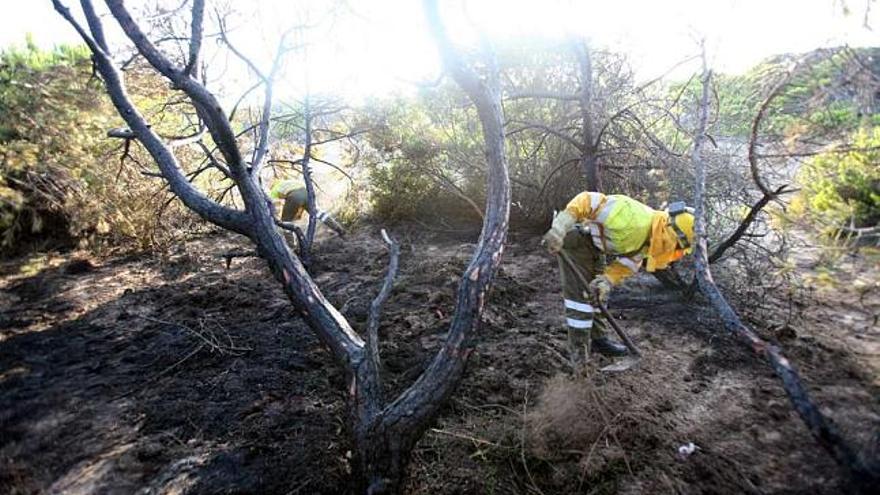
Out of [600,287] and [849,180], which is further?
[849,180]

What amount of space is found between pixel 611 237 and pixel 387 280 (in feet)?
6.11

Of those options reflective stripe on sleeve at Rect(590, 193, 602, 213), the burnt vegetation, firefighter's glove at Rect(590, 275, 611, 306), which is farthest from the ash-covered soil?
reflective stripe on sleeve at Rect(590, 193, 602, 213)

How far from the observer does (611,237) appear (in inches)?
147

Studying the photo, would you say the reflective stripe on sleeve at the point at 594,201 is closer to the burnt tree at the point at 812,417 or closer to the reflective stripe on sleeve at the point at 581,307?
the reflective stripe on sleeve at the point at 581,307

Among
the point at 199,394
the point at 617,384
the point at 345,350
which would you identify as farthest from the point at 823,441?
the point at 199,394

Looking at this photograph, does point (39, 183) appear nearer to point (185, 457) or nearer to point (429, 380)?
point (185, 457)

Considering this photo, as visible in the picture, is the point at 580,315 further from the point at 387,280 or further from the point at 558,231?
the point at 387,280

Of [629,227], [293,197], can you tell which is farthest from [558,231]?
[293,197]

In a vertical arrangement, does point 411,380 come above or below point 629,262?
below

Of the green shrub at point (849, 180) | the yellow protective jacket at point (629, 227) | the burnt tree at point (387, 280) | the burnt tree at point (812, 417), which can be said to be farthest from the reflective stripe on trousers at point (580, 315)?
the green shrub at point (849, 180)

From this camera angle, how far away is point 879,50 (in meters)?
4.14

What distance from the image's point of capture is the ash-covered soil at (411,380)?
2.73m

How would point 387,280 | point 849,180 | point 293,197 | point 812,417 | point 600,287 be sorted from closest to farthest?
1. point 812,417
2. point 387,280
3. point 600,287
4. point 849,180
5. point 293,197

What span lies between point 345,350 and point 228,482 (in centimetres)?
98
